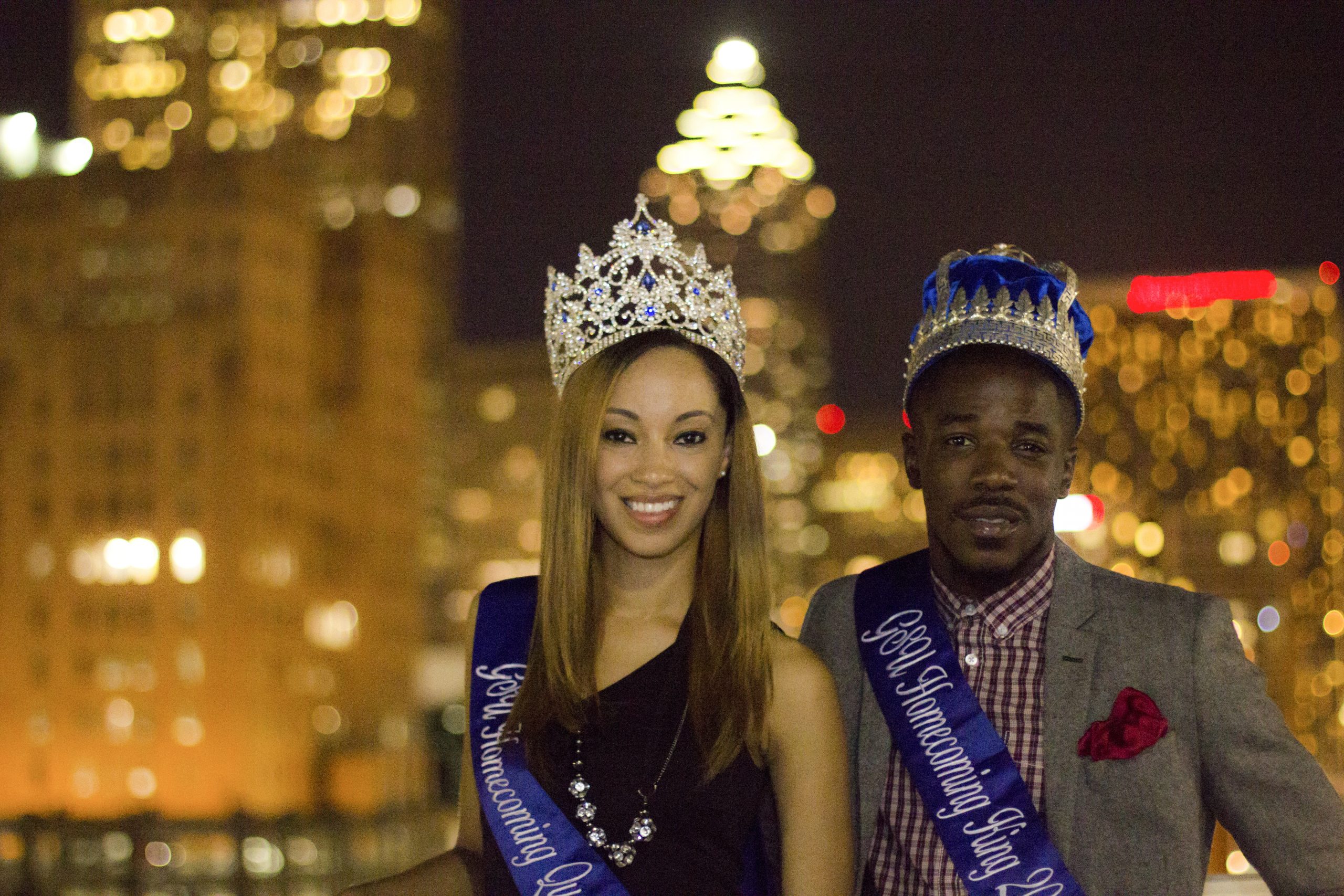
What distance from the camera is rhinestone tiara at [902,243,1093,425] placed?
1995 millimetres

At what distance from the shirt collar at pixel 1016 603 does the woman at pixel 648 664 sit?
0.24 m

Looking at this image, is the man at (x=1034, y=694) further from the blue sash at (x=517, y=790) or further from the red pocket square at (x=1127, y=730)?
the blue sash at (x=517, y=790)

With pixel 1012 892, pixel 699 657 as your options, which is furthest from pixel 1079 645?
pixel 699 657

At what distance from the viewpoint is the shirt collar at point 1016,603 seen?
2.06 meters

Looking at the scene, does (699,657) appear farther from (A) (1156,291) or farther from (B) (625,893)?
(A) (1156,291)

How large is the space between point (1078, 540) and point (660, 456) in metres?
66.6

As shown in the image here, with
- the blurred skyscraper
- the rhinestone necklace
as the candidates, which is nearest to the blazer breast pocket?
Result: the rhinestone necklace

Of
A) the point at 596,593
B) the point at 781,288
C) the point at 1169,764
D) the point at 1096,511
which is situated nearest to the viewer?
the point at 1169,764

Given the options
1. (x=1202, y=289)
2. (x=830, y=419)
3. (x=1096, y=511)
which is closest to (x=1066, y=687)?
(x=1096, y=511)

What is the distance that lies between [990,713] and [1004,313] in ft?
1.92

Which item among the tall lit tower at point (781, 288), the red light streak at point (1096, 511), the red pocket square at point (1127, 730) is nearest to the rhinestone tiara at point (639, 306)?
the red pocket square at point (1127, 730)

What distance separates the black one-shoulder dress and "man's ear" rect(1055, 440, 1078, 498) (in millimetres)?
569

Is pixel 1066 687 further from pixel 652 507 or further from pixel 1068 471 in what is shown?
pixel 652 507

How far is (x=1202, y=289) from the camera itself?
243 ft
